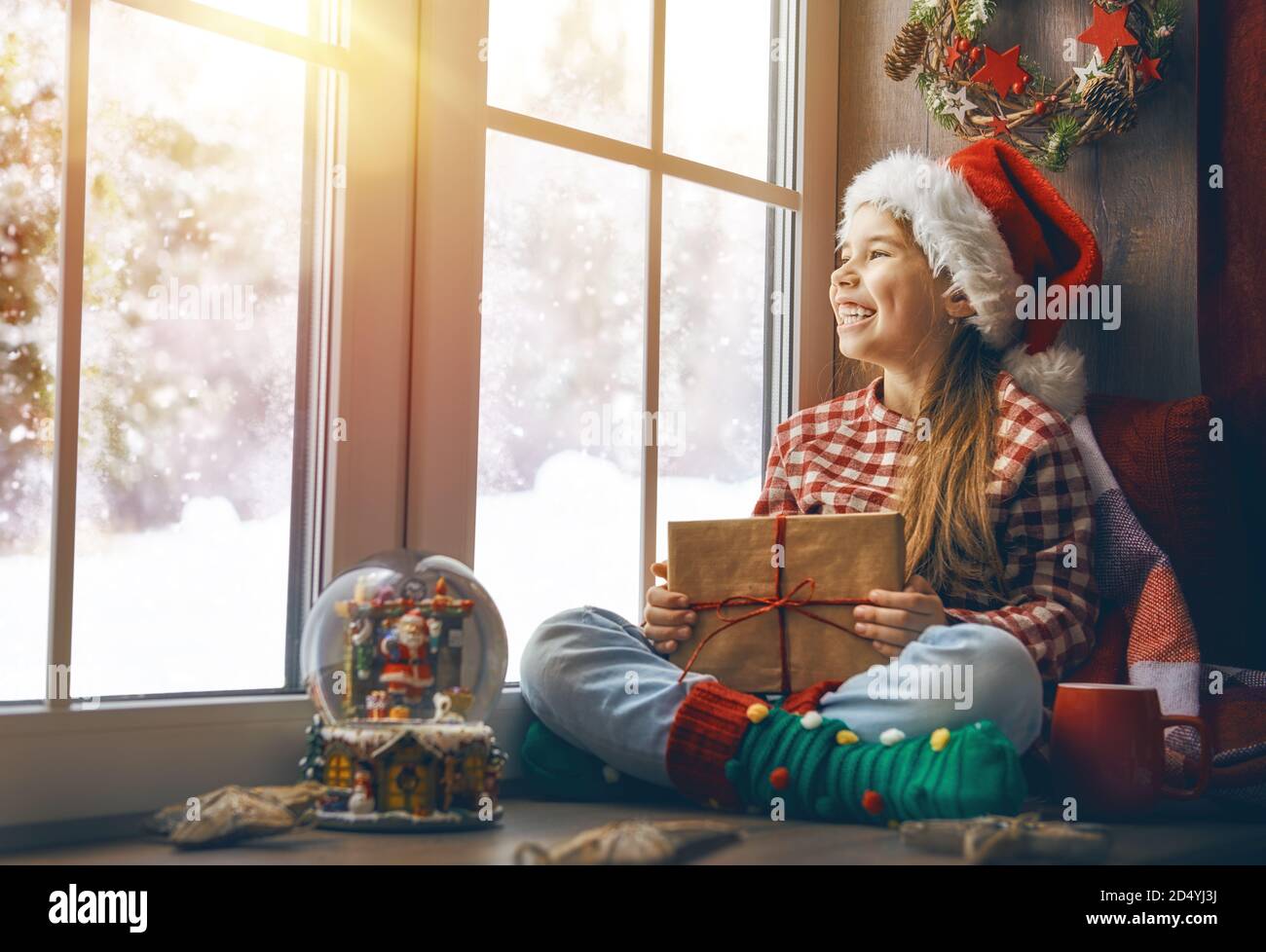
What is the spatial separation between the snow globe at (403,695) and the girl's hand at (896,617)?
371 mm

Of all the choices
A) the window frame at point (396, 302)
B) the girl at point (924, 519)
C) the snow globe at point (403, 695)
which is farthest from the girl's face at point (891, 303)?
the snow globe at point (403, 695)

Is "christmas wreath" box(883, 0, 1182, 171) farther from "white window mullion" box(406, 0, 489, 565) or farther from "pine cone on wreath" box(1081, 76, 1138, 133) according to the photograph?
"white window mullion" box(406, 0, 489, 565)

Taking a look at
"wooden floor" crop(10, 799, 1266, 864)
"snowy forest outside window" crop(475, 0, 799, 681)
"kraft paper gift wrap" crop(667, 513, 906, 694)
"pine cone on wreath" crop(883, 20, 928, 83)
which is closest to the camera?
"wooden floor" crop(10, 799, 1266, 864)

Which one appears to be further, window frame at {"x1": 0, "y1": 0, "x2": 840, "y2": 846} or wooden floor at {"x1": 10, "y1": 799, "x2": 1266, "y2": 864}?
window frame at {"x1": 0, "y1": 0, "x2": 840, "y2": 846}

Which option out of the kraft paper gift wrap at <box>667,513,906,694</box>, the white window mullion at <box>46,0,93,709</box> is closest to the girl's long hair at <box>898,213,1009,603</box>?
the kraft paper gift wrap at <box>667,513,906,694</box>

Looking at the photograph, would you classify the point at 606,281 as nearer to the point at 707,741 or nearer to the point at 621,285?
the point at 621,285

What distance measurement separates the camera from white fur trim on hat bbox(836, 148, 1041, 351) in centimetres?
165

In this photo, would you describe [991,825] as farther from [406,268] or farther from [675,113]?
[675,113]

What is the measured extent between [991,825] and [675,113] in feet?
3.57

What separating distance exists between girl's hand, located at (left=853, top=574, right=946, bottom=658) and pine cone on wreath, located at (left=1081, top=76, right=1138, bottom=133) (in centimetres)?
75

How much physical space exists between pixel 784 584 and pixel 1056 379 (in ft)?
1.51

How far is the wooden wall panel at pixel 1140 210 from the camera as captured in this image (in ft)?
5.75

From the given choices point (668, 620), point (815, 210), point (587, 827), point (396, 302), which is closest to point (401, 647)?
point (587, 827)
